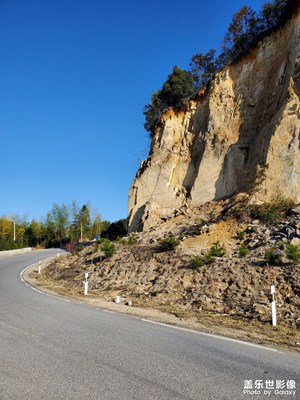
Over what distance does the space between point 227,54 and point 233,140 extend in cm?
1204

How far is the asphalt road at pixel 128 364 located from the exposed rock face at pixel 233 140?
47.0ft

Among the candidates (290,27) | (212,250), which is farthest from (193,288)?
(290,27)

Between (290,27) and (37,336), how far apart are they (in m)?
25.1

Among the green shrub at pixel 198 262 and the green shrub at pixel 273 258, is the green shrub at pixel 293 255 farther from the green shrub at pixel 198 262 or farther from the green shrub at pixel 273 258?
the green shrub at pixel 198 262

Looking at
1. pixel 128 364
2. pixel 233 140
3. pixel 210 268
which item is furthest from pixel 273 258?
pixel 233 140

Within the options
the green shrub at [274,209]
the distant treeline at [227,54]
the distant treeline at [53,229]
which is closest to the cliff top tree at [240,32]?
the distant treeline at [227,54]

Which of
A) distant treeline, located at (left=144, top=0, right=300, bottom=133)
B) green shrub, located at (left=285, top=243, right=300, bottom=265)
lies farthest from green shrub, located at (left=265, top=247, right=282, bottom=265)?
distant treeline, located at (left=144, top=0, right=300, bottom=133)

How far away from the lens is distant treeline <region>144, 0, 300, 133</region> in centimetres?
2639

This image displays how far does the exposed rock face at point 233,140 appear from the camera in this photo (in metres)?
20.2

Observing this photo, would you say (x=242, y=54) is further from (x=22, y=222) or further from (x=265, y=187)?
(x=22, y=222)

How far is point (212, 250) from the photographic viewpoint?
16.0m

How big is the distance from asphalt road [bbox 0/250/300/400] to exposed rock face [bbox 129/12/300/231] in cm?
1433

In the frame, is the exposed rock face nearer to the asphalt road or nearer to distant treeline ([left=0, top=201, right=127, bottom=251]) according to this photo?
the asphalt road

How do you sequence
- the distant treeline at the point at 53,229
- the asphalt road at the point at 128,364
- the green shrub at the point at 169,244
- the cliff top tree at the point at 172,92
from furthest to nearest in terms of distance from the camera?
the distant treeline at the point at 53,229 → the cliff top tree at the point at 172,92 → the green shrub at the point at 169,244 → the asphalt road at the point at 128,364
